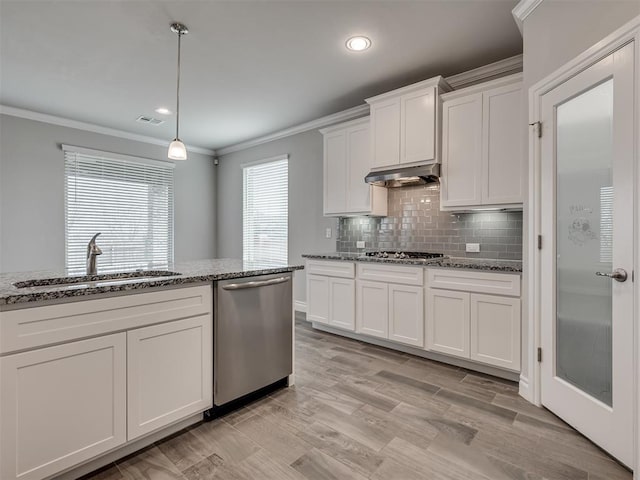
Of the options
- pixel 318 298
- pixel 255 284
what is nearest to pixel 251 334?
pixel 255 284

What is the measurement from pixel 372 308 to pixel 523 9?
2734mm

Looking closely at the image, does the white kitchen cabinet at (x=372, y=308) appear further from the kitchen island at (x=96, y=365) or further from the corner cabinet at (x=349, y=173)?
the kitchen island at (x=96, y=365)

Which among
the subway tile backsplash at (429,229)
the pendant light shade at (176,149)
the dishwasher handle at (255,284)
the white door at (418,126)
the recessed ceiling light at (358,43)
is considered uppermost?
the recessed ceiling light at (358,43)

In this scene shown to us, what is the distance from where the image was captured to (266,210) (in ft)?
18.4

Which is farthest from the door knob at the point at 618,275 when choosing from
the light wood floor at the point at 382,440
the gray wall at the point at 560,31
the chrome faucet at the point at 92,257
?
the chrome faucet at the point at 92,257

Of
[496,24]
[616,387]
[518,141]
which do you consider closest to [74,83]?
[496,24]

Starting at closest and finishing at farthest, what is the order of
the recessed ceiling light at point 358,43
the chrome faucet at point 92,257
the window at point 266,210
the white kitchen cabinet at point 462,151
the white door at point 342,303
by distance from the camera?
the chrome faucet at point 92,257 < the recessed ceiling light at point 358,43 < the white kitchen cabinet at point 462,151 < the white door at point 342,303 < the window at point 266,210

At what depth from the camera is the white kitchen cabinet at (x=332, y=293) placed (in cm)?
370

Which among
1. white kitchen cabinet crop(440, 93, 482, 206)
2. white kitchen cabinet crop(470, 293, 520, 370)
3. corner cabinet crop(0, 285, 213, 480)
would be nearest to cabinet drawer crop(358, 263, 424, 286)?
white kitchen cabinet crop(470, 293, 520, 370)

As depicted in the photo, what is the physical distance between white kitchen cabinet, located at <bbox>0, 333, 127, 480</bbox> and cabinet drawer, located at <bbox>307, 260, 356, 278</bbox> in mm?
2404

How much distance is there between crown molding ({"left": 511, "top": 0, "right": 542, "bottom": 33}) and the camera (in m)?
2.24

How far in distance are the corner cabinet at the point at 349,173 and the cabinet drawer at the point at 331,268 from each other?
665 millimetres

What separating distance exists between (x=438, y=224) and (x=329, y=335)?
179cm

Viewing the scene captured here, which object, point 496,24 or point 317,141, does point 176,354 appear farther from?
point 317,141
